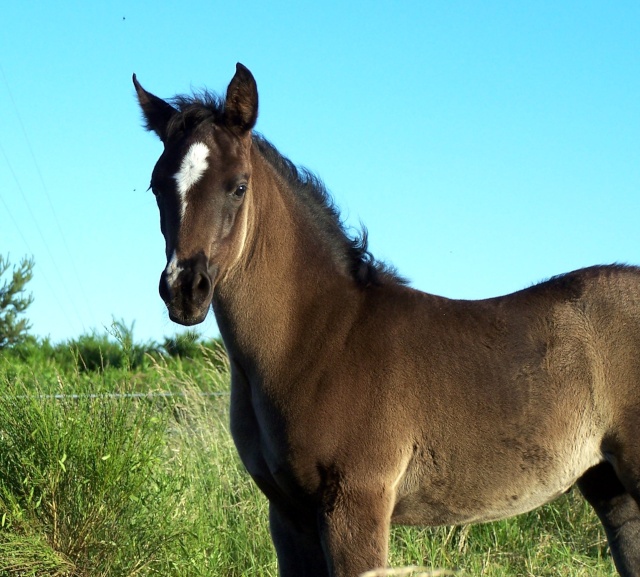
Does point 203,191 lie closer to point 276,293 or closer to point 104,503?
point 276,293

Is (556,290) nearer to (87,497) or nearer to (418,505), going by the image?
(418,505)

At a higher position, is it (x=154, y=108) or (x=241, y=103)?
(x=154, y=108)

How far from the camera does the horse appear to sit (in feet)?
12.3

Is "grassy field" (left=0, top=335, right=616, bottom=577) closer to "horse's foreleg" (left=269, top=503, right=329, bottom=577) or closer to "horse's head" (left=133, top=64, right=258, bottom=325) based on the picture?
"horse's foreleg" (left=269, top=503, right=329, bottom=577)

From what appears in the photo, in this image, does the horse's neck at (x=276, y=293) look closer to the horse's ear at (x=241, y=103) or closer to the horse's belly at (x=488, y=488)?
the horse's ear at (x=241, y=103)

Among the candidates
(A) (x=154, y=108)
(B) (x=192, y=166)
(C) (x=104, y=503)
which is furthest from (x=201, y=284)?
(C) (x=104, y=503)

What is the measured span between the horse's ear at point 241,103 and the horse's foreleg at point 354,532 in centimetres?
180

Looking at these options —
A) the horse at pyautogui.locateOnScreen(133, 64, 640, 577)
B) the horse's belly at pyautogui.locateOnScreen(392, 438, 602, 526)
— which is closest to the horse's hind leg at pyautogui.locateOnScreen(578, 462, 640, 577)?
the horse at pyautogui.locateOnScreen(133, 64, 640, 577)

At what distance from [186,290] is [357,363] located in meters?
0.89

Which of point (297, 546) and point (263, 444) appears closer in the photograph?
point (263, 444)

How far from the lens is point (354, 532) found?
3660 millimetres

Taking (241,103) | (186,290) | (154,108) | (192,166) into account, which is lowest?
(186,290)

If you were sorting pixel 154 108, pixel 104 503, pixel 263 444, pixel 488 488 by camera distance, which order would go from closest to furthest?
pixel 263 444, pixel 488 488, pixel 154 108, pixel 104 503

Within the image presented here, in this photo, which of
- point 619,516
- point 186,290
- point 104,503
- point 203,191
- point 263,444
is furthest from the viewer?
point 104,503
